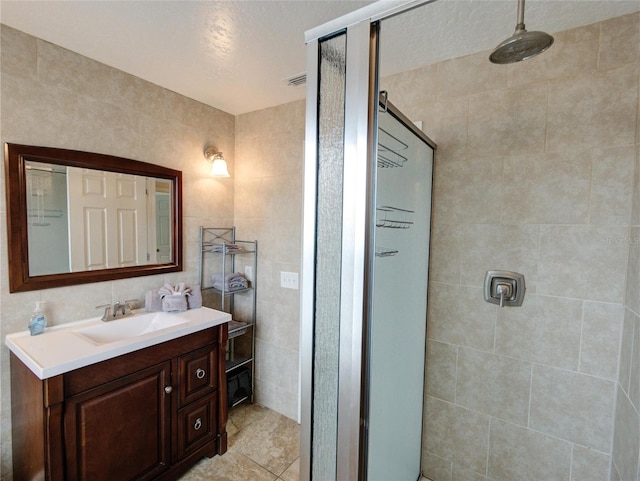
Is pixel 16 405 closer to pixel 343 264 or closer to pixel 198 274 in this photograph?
pixel 198 274

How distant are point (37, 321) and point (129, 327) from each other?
39 centimetres

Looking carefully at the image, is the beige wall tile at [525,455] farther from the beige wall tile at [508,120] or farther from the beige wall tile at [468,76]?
the beige wall tile at [468,76]

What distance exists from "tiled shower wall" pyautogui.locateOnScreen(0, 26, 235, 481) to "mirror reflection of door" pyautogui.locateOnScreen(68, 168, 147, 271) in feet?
0.45

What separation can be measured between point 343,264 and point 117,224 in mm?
1670

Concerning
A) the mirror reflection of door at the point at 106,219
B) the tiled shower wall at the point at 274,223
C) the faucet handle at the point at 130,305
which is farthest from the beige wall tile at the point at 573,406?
the mirror reflection of door at the point at 106,219

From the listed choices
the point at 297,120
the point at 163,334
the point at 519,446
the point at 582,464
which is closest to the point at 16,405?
the point at 163,334

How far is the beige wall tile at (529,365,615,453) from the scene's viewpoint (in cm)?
123

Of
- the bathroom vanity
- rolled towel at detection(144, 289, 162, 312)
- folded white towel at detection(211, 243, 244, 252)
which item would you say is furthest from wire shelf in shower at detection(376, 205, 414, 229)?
rolled towel at detection(144, 289, 162, 312)

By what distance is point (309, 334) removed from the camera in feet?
2.34

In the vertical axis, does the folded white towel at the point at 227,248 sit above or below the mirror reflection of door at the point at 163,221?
below

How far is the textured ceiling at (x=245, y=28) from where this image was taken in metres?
1.18

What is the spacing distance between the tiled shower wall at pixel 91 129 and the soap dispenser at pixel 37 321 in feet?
0.09

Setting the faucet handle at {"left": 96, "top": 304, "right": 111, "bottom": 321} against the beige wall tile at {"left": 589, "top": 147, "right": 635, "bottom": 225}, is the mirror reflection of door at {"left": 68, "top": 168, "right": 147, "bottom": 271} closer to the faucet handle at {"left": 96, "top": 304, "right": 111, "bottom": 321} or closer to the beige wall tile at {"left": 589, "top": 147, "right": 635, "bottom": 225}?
the faucet handle at {"left": 96, "top": 304, "right": 111, "bottom": 321}

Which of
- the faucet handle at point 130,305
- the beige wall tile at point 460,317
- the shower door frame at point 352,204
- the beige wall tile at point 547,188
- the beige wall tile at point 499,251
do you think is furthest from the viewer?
the faucet handle at point 130,305
